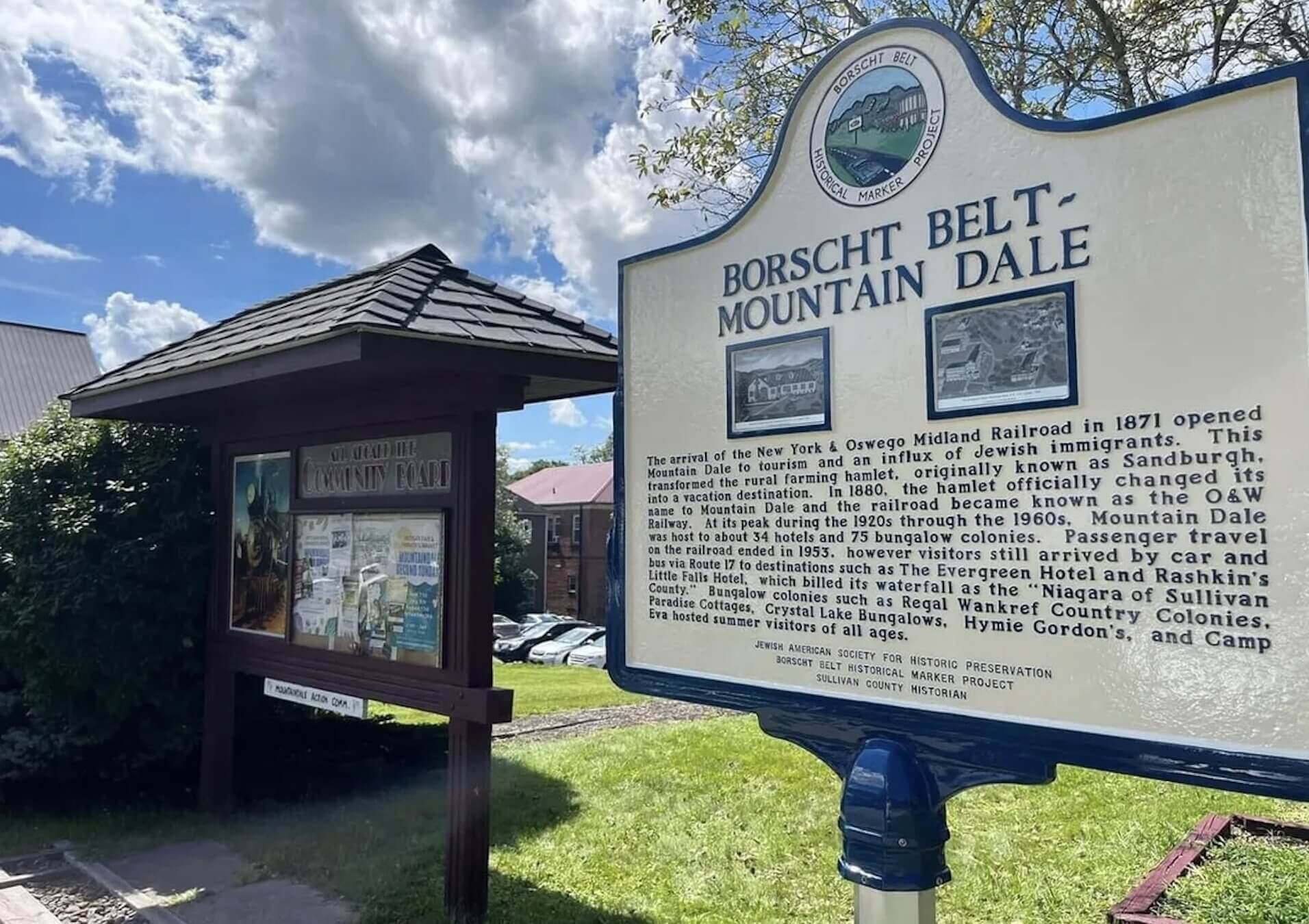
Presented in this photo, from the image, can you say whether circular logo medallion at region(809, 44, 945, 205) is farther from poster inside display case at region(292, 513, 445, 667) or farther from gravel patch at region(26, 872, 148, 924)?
gravel patch at region(26, 872, 148, 924)

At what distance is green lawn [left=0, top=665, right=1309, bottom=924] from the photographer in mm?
5031

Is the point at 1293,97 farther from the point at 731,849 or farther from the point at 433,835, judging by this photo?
the point at 433,835

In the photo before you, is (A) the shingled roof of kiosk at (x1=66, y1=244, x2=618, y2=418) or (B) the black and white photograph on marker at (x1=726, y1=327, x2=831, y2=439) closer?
(B) the black and white photograph on marker at (x1=726, y1=327, x2=831, y2=439)

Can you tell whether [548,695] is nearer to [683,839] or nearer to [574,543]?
[683,839]

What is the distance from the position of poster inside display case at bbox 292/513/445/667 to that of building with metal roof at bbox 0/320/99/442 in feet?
77.4

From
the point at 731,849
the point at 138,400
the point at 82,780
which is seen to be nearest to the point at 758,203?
the point at 731,849

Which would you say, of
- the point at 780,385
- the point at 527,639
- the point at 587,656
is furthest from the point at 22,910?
the point at 527,639

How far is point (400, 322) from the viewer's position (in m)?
4.77

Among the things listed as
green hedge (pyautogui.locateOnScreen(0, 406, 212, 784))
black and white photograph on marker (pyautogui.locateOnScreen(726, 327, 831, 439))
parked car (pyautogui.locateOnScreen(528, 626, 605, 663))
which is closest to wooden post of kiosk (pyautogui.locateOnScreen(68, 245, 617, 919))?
green hedge (pyautogui.locateOnScreen(0, 406, 212, 784))

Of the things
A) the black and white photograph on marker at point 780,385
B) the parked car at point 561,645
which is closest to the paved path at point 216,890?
the black and white photograph on marker at point 780,385

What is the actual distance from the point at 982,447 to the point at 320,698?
15.8 feet

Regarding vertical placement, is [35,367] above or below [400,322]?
above

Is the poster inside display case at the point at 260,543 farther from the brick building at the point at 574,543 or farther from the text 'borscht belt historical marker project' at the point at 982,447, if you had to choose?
the brick building at the point at 574,543

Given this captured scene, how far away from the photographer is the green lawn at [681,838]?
503cm
